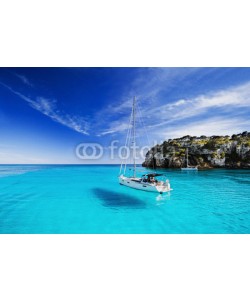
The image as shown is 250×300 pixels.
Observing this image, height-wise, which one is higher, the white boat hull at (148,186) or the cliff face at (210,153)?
the cliff face at (210,153)

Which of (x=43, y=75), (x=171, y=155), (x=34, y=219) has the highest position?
(x=43, y=75)

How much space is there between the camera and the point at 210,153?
1542 inches

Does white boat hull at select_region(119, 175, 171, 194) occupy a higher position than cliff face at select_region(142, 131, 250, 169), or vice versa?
cliff face at select_region(142, 131, 250, 169)

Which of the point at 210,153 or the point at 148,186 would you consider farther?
the point at 210,153

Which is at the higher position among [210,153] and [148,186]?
[210,153]

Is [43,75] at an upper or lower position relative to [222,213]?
upper

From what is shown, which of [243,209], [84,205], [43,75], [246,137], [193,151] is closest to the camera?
[243,209]

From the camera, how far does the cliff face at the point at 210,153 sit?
119ft

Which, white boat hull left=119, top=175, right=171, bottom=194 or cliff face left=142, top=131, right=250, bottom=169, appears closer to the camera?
white boat hull left=119, top=175, right=171, bottom=194

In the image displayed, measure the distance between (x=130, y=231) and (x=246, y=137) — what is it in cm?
4310

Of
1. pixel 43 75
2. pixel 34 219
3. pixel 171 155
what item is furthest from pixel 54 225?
pixel 171 155

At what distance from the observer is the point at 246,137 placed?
1518 inches

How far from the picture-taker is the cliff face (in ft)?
119
